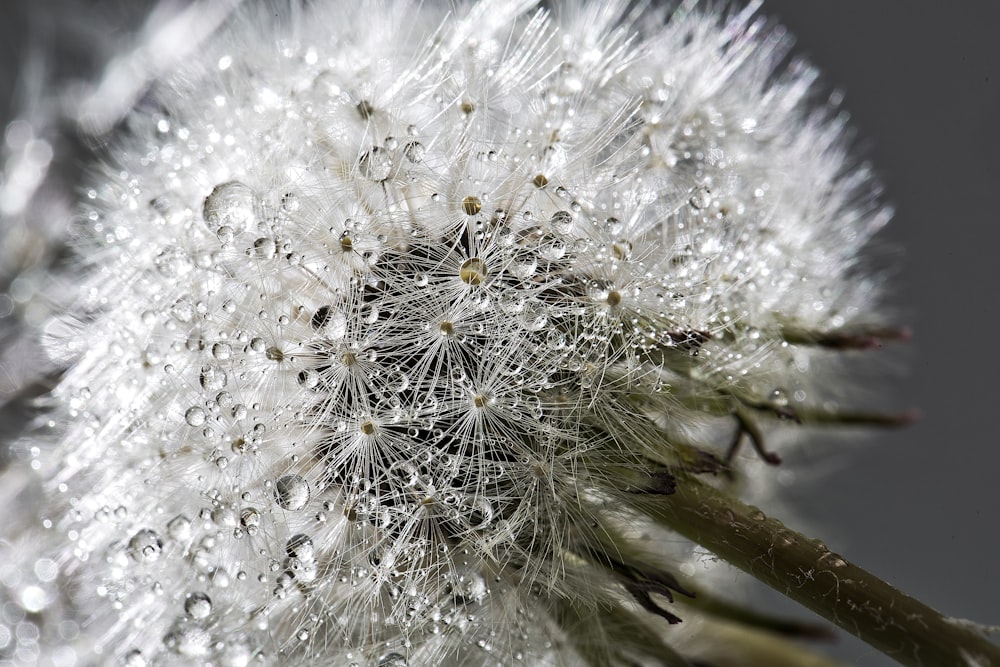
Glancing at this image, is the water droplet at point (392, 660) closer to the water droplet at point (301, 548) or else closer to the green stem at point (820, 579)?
the water droplet at point (301, 548)

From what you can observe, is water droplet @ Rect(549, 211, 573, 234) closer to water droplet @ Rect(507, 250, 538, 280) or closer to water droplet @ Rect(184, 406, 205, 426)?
water droplet @ Rect(507, 250, 538, 280)

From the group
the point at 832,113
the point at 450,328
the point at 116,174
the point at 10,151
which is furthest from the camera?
the point at 10,151

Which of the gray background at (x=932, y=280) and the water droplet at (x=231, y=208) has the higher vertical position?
the water droplet at (x=231, y=208)

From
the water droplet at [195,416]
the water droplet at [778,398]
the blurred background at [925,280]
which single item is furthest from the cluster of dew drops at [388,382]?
the blurred background at [925,280]

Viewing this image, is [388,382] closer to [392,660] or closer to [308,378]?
[308,378]

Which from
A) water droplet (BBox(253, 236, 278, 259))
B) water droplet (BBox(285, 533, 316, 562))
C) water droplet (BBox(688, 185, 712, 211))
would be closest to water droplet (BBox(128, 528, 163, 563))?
water droplet (BBox(285, 533, 316, 562))

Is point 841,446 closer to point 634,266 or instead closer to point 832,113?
point 832,113

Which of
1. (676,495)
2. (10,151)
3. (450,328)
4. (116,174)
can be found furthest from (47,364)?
(676,495)
